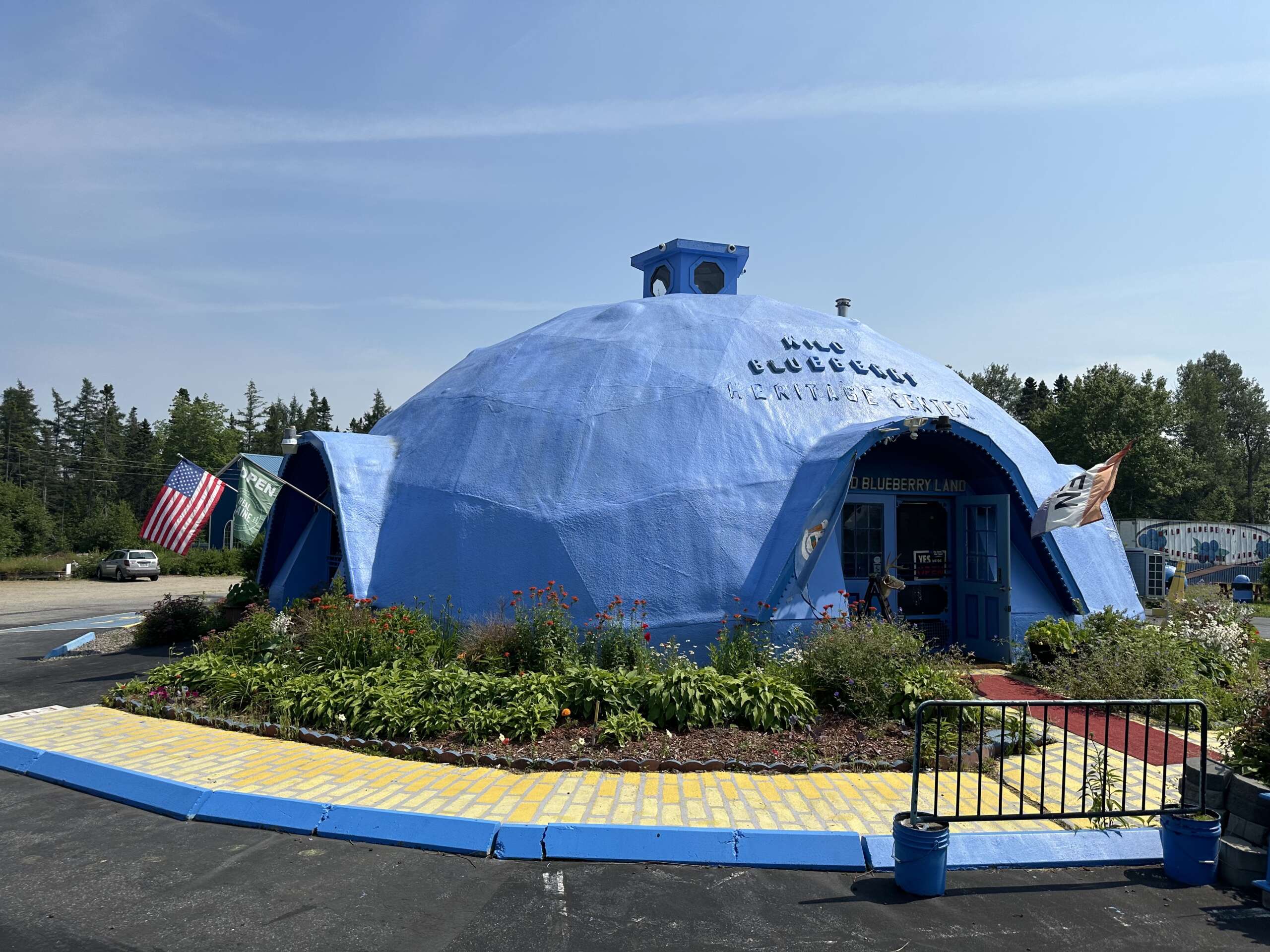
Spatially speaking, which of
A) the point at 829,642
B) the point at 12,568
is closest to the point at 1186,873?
the point at 829,642

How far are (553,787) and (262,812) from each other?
2.13 meters

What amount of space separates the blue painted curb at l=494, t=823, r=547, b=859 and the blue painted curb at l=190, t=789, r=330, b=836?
139 cm

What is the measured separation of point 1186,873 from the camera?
18.0 ft

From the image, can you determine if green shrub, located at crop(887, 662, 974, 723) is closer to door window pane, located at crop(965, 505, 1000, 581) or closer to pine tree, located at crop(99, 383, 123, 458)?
door window pane, located at crop(965, 505, 1000, 581)

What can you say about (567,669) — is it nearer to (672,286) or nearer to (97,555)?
(672,286)

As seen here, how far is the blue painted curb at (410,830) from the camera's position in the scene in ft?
19.5

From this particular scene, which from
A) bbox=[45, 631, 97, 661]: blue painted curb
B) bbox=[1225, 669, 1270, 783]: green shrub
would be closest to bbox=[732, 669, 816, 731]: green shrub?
bbox=[1225, 669, 1270, 783]: green shrub

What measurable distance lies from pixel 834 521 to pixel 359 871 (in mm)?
6951

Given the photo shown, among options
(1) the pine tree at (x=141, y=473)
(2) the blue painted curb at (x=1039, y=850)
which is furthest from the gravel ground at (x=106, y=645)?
(1) the pine tree at (x=141, y=473)

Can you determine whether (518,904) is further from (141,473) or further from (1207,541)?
(141,473)

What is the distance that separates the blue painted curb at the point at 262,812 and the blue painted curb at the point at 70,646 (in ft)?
29.5

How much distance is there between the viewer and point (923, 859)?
5.24 metres

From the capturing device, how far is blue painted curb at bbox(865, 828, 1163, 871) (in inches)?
225

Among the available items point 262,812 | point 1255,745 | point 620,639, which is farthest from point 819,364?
point 262,812
